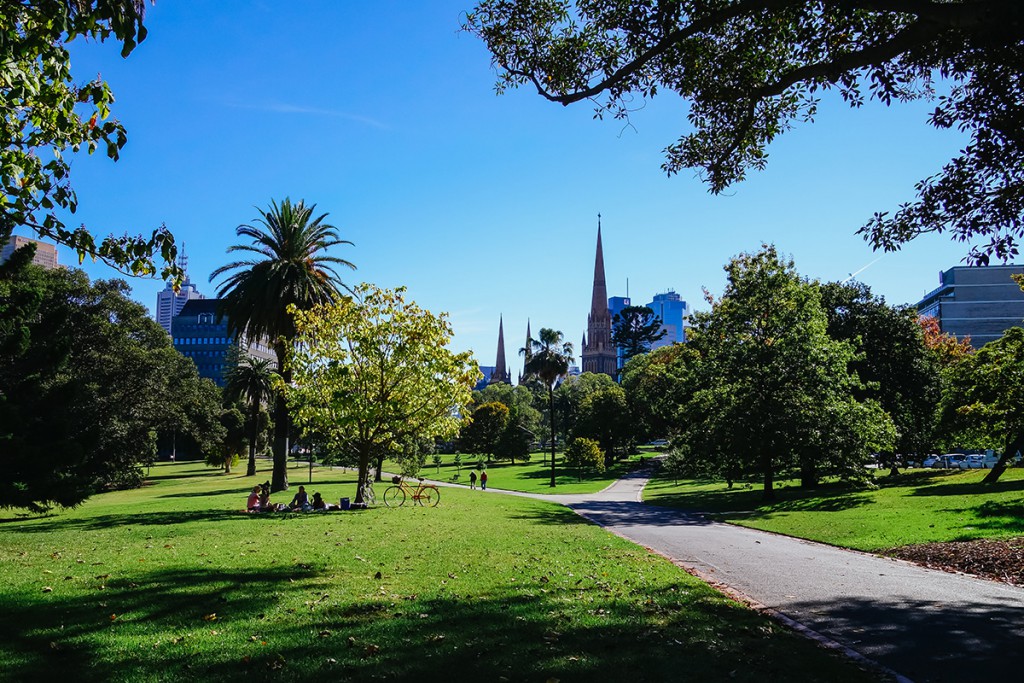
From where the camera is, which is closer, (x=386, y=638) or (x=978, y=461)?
(x=386, y=638)

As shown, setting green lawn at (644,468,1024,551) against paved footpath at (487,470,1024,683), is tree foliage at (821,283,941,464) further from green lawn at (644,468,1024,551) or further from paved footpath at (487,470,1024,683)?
paved footpath at (487,470,1024,683)

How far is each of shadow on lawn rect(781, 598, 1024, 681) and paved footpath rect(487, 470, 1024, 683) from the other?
0.04 feet

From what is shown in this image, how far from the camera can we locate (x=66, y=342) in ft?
82.9

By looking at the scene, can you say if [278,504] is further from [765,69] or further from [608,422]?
[608,422]

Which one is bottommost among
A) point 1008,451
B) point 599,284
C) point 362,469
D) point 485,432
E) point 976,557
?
point 976,557

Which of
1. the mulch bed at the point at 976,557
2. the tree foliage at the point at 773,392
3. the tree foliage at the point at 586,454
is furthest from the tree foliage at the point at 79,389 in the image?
the tree foliage at the point at 586,454

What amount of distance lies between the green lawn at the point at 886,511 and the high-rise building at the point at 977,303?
118 metres

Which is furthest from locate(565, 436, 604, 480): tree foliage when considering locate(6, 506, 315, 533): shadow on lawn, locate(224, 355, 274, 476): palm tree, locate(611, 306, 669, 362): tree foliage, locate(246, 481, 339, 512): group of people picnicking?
locate(611, 306, 669, 362): tree foliage

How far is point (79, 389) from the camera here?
1222 inches

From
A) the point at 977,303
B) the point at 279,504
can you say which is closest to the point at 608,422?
the point at 279,504

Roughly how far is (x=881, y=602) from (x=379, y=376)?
19596 mm

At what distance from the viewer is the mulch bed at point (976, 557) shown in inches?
454

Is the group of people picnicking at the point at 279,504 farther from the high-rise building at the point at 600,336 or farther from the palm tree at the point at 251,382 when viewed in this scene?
the high-rise building at the point at 600,336

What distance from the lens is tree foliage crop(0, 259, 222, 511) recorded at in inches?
874
